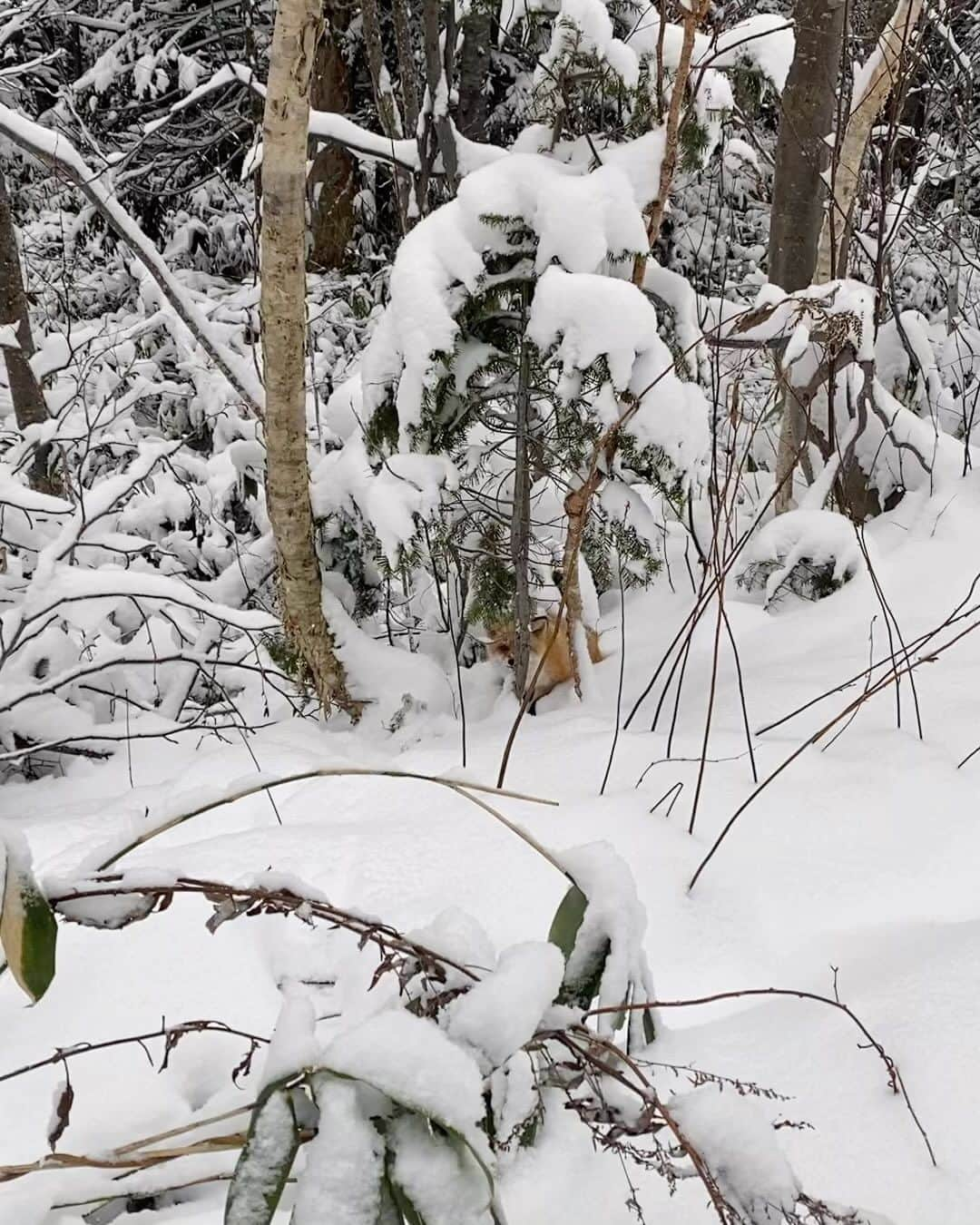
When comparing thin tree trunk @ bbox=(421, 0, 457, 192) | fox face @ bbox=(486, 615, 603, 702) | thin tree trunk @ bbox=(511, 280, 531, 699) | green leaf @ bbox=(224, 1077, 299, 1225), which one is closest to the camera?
green leaf @ bbox=(224, 1077, 299, 1225)

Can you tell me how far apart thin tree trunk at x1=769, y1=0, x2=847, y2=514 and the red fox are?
3.40ft

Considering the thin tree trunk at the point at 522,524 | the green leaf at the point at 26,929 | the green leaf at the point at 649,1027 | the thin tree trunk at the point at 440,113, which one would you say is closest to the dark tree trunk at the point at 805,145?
the thin tree trunk at the point at 440,113

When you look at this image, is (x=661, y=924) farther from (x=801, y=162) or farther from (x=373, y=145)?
(x=801, y=162)

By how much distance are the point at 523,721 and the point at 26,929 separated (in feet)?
6.00

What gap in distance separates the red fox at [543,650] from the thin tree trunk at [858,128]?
1.62 metres

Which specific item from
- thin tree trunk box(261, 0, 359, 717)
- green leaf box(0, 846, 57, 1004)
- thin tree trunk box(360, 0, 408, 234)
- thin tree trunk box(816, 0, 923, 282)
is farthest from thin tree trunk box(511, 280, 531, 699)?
green leaf box(0, 846, 57, 1004)

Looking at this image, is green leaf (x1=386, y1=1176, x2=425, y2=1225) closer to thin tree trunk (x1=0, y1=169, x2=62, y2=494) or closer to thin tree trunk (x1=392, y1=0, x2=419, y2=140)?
thin tree trunk (x1=392, y1=0, x2=419, y2=140)

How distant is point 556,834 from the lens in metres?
1.31

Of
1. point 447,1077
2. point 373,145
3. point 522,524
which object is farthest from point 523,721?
point 447,1077

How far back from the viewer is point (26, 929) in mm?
548

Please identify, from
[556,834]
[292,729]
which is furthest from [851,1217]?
[292,729]

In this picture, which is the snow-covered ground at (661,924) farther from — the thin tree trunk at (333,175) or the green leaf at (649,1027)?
the thin tree trunk at (333,175)

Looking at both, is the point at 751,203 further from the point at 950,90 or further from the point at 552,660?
the point at 552,660

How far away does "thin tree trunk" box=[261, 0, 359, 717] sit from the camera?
78.8 inches
